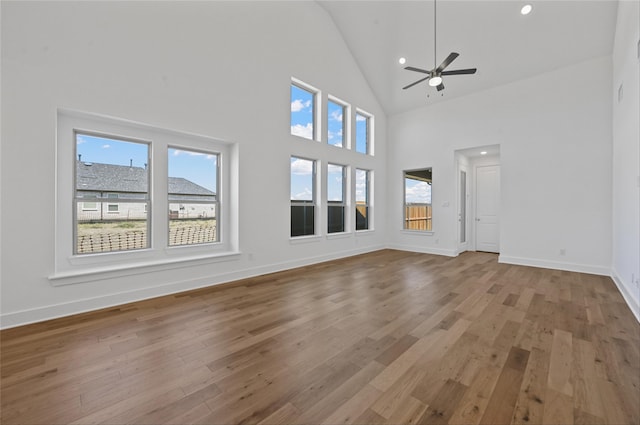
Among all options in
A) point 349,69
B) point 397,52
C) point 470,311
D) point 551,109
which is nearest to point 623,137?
point 551,109

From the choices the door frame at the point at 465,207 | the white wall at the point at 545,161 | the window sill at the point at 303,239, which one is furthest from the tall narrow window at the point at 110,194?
the door frame at the point at 465,207

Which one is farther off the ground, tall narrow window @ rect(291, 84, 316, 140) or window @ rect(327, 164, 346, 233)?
tall narrow window @ rect(291, 84, 316, 140)

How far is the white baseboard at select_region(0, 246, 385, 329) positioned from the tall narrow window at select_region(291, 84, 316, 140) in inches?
109

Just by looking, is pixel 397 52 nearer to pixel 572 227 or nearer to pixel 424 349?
pixel 572 227

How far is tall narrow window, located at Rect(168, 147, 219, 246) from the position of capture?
3998mm

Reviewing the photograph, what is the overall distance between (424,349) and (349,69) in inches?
250

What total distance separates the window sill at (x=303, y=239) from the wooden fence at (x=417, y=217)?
3037mm

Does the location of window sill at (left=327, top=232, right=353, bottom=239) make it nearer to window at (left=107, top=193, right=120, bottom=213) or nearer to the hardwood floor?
the hardwood floor

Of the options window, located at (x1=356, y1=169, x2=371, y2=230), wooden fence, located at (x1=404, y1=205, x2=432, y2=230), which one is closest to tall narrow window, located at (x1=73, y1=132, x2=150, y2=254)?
window, located at (x1=356, y1=169, x2=371, y2=230)

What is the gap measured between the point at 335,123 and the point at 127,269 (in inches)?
202

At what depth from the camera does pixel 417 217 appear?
296 inches

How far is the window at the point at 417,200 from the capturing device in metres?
7.25

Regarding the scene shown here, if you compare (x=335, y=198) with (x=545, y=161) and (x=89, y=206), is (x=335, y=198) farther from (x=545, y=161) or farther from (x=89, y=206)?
(x=89, y=206)

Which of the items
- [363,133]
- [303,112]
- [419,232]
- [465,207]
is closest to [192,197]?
[303,112]
